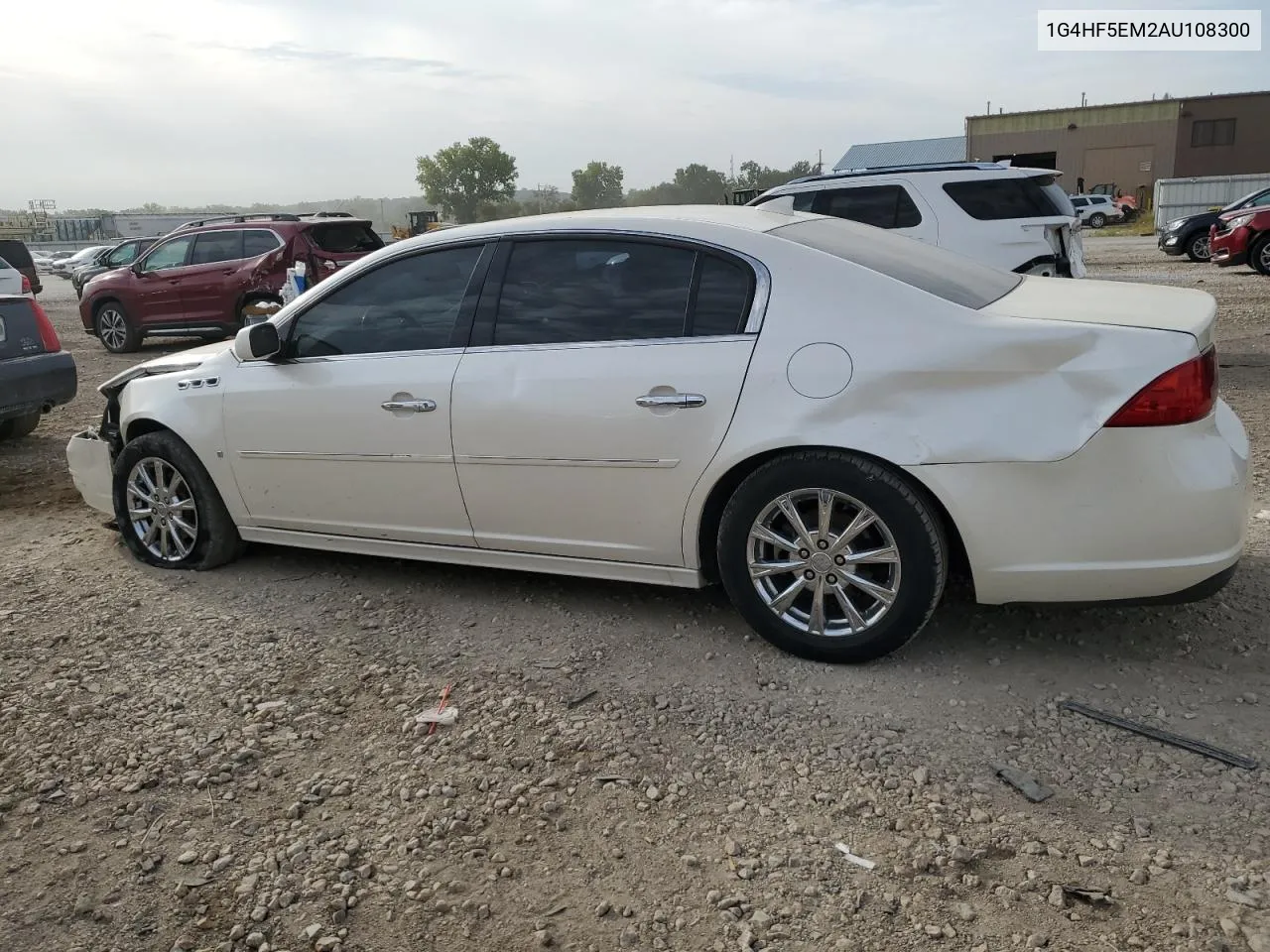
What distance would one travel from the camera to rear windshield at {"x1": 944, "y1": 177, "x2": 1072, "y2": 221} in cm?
898

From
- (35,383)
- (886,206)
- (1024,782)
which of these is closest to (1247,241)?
(886,206)

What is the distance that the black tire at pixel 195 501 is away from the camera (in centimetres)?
489

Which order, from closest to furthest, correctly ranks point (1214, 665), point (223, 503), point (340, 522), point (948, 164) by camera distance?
point (1214, 665)
point (340, 522)
point (223, 503)
point (948, 164)

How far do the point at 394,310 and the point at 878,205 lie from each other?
20.7 ft

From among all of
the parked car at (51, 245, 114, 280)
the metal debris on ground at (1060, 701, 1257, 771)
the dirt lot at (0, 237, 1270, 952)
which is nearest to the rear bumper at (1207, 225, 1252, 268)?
the dirt lot at (0, 237, 1270, 952)

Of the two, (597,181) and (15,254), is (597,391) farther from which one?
(597,181)

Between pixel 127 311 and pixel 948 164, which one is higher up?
pixel 948 164

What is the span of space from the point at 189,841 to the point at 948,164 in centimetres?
894

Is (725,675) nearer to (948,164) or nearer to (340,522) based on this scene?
(340,522)

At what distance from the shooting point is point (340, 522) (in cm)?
456

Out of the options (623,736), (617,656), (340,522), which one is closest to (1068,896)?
(623,736)

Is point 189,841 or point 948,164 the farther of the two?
point 948,164

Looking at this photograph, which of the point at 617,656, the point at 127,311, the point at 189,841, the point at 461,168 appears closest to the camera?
the point at 189,841

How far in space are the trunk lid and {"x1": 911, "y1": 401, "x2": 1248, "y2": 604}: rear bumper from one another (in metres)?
0.32
